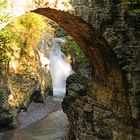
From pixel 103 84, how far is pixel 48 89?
771 cm

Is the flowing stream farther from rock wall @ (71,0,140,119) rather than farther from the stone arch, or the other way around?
rock wall @ (71,0,140,119)

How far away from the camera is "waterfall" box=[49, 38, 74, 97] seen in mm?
17906

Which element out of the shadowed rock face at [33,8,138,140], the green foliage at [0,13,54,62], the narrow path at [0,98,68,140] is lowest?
the narrow path at [0,98,68,140]

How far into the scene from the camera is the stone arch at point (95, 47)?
24.1 ft

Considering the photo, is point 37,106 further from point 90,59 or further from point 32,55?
point 90,59

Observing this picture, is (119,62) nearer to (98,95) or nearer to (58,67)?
(98,95)

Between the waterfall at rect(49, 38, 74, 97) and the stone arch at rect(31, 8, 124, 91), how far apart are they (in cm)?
936

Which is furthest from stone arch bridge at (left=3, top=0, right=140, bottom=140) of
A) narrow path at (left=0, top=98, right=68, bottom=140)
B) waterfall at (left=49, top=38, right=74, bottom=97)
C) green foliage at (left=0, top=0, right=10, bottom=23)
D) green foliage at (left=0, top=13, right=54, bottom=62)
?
waterfall at (left=49, top=38, right=74, bottom=97)

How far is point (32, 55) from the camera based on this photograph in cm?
1455

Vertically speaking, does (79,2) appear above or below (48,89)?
above

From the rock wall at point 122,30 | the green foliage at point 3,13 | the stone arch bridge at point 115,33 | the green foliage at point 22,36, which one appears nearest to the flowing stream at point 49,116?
the green foliage at point 22,36

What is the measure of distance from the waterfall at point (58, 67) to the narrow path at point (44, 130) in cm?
457

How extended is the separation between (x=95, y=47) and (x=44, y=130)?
4.13 meters

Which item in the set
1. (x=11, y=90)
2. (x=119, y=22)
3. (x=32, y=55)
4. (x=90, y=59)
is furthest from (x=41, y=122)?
(x=119, y=22)
